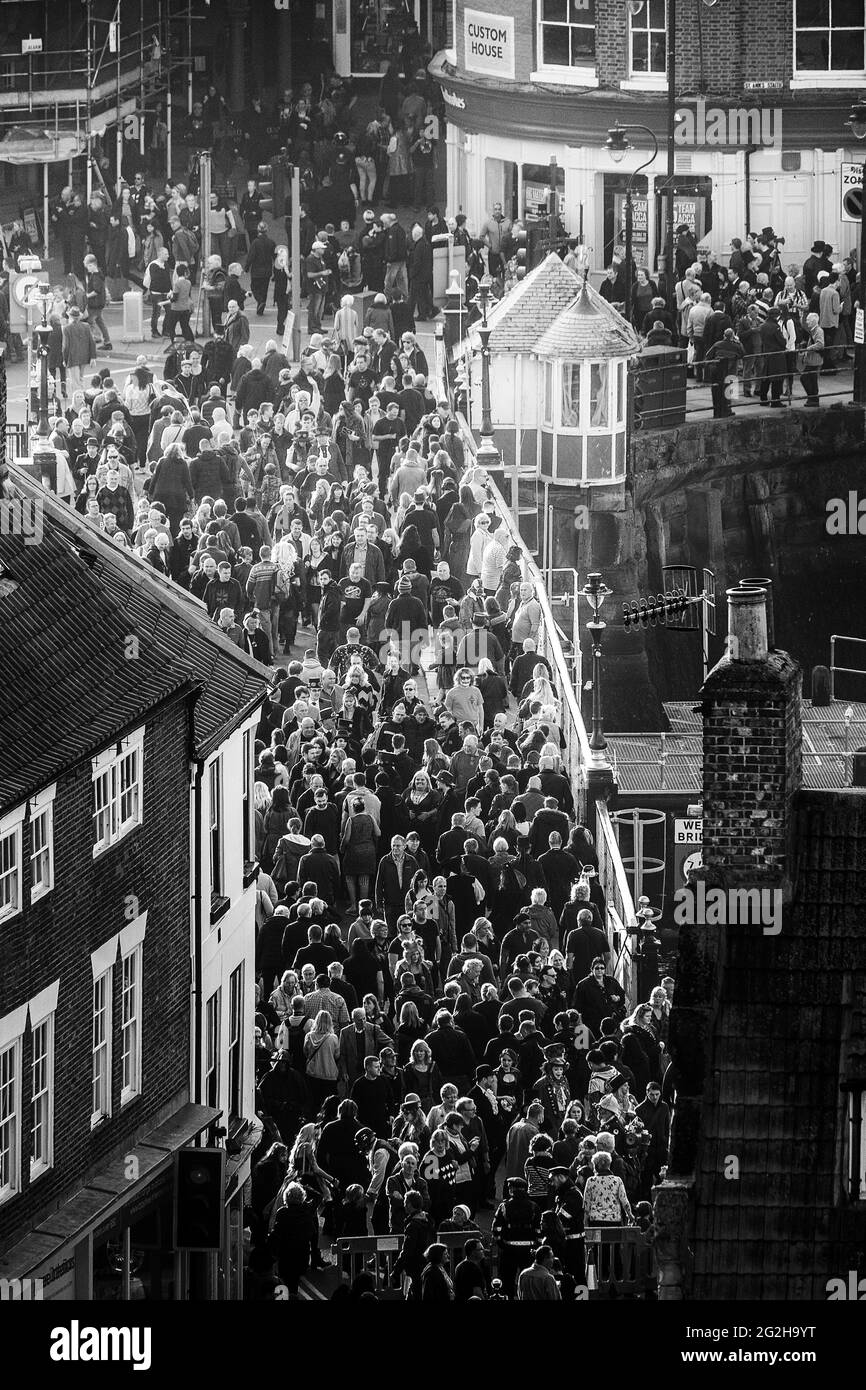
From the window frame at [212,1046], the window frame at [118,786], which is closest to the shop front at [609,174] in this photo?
the window frame at [212,1046]

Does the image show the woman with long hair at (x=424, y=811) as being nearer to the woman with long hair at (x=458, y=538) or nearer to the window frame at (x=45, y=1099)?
the woman with long hair at (x=458, y=538)

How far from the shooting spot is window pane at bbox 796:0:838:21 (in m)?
64.2

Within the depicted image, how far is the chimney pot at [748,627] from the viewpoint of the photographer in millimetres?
20688

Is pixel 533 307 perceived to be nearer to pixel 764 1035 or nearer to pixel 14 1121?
pixel 14 1121

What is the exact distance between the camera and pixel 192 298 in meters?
56.6

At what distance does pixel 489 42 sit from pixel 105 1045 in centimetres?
4249

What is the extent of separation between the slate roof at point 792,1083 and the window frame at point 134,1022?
6253 mm

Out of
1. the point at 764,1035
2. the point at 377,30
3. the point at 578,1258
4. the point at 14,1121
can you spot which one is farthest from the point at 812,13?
the point at 764,1035

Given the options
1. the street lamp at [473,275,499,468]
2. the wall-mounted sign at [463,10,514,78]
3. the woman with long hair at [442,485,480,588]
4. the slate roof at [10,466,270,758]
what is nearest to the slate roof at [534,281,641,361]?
the street lamp at [473,275,499,468]

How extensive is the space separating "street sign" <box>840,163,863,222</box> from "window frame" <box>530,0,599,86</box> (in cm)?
471

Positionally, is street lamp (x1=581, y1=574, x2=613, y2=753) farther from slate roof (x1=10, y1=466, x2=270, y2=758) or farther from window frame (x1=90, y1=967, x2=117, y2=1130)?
window frame (x1=90, y1=967, x2=117, y2=1130)

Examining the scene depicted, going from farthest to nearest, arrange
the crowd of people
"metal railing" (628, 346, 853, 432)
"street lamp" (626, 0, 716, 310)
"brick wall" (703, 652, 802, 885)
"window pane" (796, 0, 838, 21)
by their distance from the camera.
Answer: "window pane" (796, 0, 838, 21) < "street lamp" (626, 0, 716, 310) < the crowd of people < "metal railing" (628, 346, 853, 432) < "brick wall" (703, 652, 802, 885)
